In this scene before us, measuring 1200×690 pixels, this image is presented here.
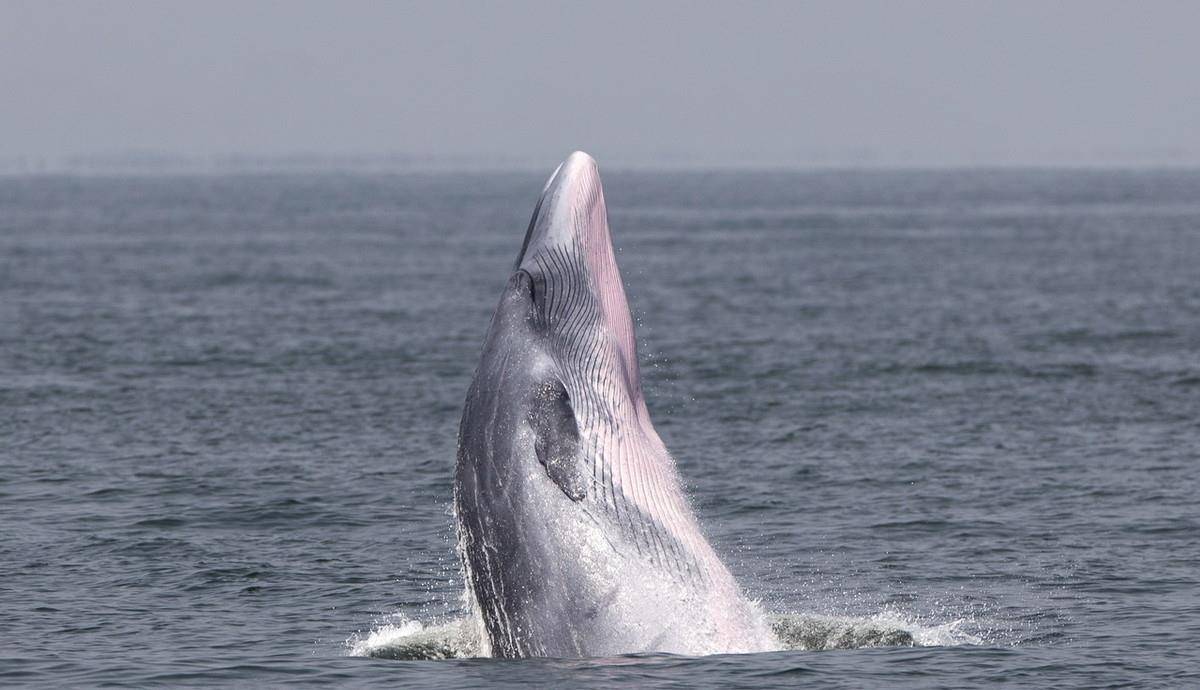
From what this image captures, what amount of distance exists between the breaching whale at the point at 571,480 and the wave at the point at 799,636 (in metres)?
3.48

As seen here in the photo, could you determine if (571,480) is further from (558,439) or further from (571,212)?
(571,212)

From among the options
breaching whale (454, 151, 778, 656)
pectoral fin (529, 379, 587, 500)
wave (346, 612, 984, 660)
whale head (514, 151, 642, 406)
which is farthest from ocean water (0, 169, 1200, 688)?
whale head (514, 151, 642, 406)

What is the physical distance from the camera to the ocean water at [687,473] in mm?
18219

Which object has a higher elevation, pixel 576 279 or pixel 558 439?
pixel 576 279

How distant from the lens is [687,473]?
29906 mm

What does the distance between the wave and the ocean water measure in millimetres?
56

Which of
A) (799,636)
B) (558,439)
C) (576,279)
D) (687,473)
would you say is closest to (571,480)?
(558,439)

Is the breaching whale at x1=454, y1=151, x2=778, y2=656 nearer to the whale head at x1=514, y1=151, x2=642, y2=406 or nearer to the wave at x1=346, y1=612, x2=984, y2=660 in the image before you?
the whale head at x1=514, y1=151, x2=642, y2=406

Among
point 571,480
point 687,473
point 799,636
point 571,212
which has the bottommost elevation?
point 687,473

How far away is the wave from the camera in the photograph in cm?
1781

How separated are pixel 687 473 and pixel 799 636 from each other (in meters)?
11.6

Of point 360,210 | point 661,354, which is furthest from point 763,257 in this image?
point 360,210

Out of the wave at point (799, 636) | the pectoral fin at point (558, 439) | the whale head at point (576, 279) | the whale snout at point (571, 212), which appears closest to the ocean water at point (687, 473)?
the wave at point (799, 636)

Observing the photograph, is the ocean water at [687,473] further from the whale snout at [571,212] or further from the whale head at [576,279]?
the whale snout at [571,212]
